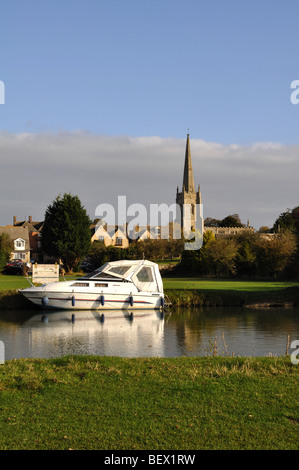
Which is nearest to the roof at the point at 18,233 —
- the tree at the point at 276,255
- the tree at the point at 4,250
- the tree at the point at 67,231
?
the tree at the point at 4,250

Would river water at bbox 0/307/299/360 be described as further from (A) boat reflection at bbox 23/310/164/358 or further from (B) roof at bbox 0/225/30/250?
(B) roof at bbox 0/225/30/250

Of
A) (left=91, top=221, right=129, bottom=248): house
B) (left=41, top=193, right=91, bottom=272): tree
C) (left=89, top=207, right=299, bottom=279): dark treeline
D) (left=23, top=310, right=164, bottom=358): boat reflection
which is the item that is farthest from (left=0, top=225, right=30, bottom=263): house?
(left=23, top=310, right=164, bottom=358): boat reflection

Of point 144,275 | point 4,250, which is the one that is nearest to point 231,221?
point 4,250

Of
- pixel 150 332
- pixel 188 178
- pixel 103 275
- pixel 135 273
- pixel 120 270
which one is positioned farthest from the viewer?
pixel 188 178

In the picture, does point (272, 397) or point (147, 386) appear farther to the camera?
point (147, 386)

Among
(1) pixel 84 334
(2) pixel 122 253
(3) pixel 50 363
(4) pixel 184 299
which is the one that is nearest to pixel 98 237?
(2) pixel 122 253

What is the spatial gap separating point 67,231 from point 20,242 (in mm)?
→ 22507

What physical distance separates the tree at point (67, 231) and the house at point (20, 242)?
17.9 meters

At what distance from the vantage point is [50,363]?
12.3 m

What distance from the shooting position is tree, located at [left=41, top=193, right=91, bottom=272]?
57.1m

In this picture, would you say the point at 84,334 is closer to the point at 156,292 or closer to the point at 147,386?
the point at 156,292

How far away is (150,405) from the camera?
8312 millimetres

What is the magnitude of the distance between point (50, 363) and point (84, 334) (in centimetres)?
1105

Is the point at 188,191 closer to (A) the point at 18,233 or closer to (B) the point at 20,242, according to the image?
(A) the point at 18,233
